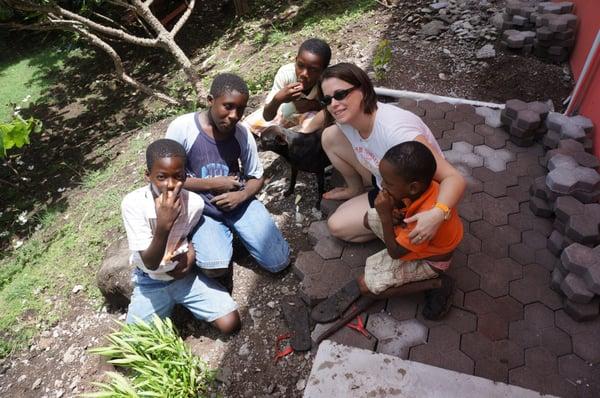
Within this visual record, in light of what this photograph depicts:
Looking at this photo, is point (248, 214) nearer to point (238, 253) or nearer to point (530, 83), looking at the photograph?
point (238, 253)

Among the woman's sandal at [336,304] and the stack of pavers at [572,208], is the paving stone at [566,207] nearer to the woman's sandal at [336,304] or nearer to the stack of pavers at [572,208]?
the stack of pavers at [572,208]

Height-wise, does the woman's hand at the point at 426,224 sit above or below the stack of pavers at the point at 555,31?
above

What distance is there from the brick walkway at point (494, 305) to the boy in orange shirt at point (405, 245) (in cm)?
15

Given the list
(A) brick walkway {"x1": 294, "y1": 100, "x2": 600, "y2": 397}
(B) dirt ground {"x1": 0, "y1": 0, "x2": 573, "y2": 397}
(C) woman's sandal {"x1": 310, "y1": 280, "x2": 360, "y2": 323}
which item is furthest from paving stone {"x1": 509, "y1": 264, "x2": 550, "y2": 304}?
(B) dirt ground {"x1": 0, "y1": 0, "x2": 573, "y2": 397}

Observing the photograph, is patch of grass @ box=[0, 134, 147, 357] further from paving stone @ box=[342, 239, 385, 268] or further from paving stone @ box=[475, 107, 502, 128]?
paving stone @ box=[475, 107, 502, 128]

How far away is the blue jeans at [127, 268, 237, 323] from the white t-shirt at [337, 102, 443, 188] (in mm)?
1353

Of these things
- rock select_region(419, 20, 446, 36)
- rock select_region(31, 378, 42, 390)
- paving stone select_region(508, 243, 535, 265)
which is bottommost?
paving stone select_region(508, 243, 535, 265)

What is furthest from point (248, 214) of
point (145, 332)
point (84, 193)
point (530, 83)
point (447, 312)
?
point (530, 83)

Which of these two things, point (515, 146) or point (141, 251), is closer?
point (141, 251)

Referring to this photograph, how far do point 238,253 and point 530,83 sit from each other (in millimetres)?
3596

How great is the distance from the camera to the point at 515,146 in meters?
3.47

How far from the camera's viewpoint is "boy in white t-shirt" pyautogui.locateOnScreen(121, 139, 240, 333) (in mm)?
2379

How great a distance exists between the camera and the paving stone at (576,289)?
223cm

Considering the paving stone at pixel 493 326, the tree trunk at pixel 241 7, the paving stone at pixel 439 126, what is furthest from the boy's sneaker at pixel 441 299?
the tree trunk at pixel 241 7
